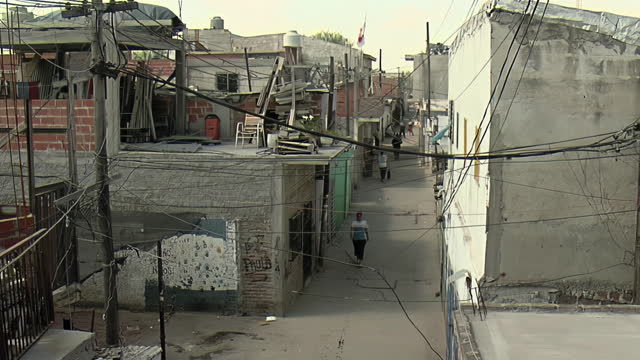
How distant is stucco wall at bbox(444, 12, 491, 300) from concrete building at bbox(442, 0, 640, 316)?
0.52 feet

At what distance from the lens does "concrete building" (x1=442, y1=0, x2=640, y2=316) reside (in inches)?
320

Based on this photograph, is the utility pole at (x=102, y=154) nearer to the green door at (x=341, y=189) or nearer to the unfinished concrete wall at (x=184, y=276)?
the unfinished concrete wall at (x=184, y=276)

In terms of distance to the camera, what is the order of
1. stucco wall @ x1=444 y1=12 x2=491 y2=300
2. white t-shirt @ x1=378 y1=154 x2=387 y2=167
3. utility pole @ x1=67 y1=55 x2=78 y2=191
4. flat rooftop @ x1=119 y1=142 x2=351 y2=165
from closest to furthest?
stucco wall @ x1=444 y1=12 x2=491 y2=300 → utility pole @ x1=67 y1=55 x2=78 y2=191 → flat rooftop @ x1=119 y1=142 x2=351 y2=165 → white t-shirt @ x1=378 y1=154 x2=387 y2=167

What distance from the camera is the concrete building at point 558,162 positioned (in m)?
8.13

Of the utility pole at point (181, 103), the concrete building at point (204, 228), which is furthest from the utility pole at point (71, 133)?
the utility pole at point (181, 103)

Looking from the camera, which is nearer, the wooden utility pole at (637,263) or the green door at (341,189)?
the wooden utility pole at (637,263)

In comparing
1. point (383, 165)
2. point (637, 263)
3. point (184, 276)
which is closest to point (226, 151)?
point (184, 276)

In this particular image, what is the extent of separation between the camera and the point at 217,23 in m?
46.6

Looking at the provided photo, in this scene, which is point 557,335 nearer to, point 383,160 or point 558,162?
point 558,162

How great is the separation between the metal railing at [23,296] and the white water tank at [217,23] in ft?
134

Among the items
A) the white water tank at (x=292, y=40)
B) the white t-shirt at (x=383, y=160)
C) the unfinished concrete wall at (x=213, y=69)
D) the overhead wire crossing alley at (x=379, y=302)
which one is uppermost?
the white water tank at (x=292, y=40)

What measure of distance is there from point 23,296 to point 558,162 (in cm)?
631

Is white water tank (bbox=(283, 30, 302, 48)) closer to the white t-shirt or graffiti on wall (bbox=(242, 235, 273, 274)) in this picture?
the white t-shirt

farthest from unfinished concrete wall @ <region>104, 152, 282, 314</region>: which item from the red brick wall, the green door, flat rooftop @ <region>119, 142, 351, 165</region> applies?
the green door
